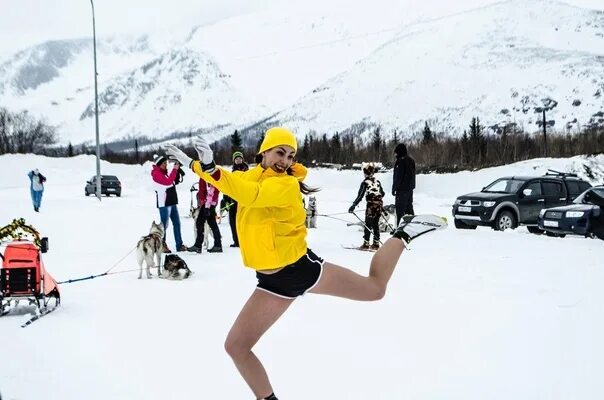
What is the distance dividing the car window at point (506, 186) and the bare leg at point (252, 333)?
14.7 meters

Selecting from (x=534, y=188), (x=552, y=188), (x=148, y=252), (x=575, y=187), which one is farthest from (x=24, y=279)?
(x=575, y=187)

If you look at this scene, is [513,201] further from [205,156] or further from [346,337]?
[205,156]

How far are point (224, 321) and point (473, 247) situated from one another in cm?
712

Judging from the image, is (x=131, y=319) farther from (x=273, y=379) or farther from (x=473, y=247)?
(x=473, y=247)

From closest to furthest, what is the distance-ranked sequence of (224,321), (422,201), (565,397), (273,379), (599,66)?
(565,397)
(273,379)
(224,321)
(422,201)
(599,66)

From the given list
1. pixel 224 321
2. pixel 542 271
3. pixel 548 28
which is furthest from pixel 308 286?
pixel 548 28

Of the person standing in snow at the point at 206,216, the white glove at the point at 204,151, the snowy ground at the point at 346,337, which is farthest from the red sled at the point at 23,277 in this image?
the person standing in snow at the point at 206,216

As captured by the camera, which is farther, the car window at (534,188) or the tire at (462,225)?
the tire at (462,225)

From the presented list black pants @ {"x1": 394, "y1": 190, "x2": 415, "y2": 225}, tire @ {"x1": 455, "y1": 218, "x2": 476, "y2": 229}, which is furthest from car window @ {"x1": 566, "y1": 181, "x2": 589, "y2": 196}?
black pants @ {"x1": 394, "y1": 190, "x2": 415, "y2": 225}

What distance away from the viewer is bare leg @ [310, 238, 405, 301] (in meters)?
3.80

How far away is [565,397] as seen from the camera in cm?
419

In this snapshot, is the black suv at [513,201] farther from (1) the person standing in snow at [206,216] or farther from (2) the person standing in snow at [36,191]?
(2) the person standing in snow at [36,191]

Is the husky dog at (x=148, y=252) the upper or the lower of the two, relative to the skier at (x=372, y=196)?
lower

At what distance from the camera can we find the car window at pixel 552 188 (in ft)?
57.5
